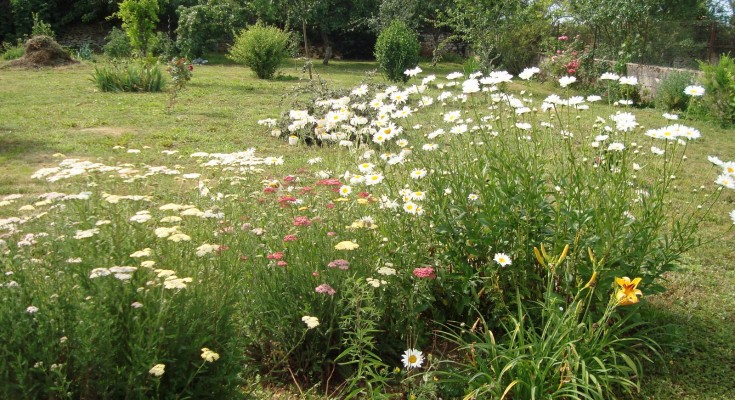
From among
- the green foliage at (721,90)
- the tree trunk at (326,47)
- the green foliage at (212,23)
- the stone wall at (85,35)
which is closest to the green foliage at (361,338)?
the green foliage at (721,90)

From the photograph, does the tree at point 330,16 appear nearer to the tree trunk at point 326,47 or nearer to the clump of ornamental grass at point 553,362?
the tree trunk at point 326,47

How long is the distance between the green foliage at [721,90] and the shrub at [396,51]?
7.48m

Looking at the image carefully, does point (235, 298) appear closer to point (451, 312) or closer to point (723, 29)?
point (451, 312)

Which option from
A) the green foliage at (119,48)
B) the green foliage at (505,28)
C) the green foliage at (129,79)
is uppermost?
the green foliage at (505,28)

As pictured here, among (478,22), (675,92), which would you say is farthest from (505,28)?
(675,92)

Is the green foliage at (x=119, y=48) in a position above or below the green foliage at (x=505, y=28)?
below

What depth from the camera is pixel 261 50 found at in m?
15.4

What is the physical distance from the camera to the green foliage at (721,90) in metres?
9.27

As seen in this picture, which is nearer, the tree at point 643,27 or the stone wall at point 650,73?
the stone wall at point 650,73

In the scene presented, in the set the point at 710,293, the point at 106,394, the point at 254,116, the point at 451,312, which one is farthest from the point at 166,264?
the point at 254,116

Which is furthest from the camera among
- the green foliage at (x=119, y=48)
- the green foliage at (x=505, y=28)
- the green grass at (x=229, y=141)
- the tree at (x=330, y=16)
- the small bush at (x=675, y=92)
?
the tree at (x=330, y=16)

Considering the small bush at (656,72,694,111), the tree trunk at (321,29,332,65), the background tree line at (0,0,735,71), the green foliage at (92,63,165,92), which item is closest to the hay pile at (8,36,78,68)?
the background tree line at (0,0,735,71)

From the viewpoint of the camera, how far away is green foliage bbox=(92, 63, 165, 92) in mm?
11586

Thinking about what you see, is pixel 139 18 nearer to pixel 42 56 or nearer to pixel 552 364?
pixel 42 56
